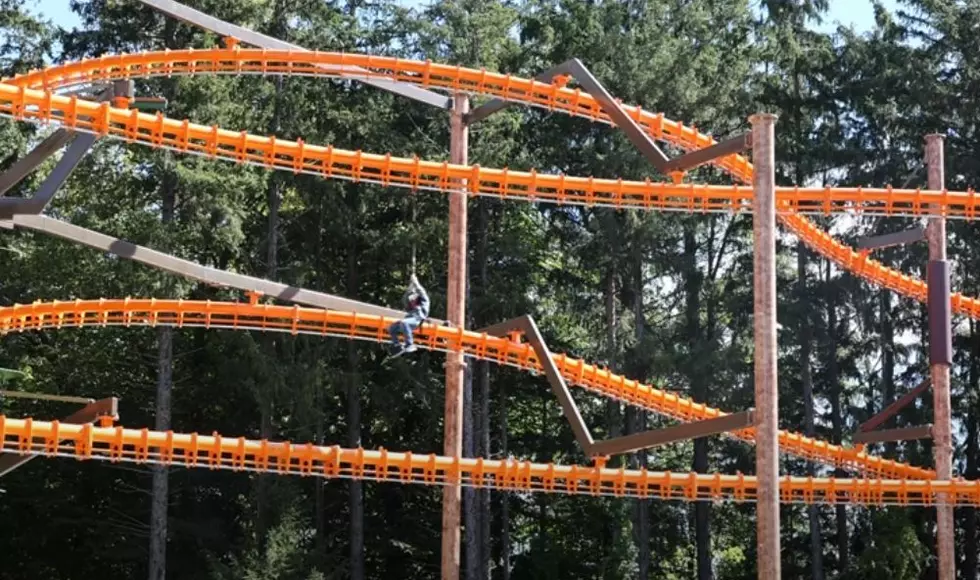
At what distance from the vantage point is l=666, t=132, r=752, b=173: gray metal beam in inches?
669

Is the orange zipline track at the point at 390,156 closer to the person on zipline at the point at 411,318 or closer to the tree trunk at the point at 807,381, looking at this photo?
the person on zipline at the point at 411,318

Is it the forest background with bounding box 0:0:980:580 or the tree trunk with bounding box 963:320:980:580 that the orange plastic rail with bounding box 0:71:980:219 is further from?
the tree trunk with bounding box 963:320:980:580

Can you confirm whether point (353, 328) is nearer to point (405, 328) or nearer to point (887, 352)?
point (405, 328)

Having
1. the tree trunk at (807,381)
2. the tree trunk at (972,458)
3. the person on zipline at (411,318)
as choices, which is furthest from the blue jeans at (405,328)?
the tree trunk at (972,458)

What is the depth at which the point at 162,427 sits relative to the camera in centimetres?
2842

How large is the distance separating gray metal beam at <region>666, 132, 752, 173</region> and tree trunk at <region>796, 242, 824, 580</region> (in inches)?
579

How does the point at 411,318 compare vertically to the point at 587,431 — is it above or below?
above

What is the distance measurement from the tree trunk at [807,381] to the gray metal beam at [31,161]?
19054 mm

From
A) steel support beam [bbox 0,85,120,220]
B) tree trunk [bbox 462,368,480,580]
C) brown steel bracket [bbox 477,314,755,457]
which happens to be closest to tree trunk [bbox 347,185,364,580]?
tree trunk [bbox 462,368,480,580]

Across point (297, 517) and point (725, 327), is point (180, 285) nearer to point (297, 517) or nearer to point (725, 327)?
point (297, 517)

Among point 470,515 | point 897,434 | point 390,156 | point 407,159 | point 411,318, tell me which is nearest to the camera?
point 411,318

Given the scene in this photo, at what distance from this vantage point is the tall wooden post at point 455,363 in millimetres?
19109

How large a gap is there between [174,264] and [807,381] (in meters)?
18.0

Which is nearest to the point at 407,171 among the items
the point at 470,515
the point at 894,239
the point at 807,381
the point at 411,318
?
the point at 411,318
